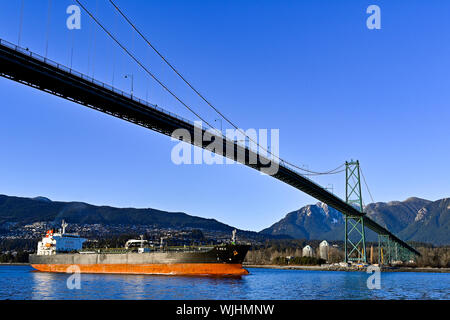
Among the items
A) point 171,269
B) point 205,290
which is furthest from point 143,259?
point 205,290

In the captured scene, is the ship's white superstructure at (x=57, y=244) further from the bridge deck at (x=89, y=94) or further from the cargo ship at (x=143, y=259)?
the bridge deck at (x=89, y=94)

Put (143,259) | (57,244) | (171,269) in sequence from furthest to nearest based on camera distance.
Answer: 1. (57,244)
2. (143,259)
3. (171,269)

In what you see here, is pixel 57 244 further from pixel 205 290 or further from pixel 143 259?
pixel 205 290

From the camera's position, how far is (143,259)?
43812mm

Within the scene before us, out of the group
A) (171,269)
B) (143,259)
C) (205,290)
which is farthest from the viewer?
(143,259)

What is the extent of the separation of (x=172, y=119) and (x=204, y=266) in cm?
1546

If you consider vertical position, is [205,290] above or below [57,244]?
below

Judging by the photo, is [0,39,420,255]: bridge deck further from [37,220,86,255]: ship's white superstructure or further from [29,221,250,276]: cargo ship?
[37,220,86,255]: ship's white superstructure

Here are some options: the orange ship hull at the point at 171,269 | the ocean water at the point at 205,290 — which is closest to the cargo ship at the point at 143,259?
the orange ship hull at the point at 171,269

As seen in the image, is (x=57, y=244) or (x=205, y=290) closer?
(x=205, y=290)
